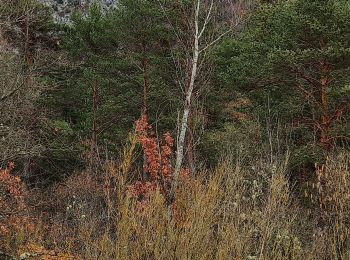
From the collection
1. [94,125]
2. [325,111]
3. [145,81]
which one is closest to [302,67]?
[325,111]

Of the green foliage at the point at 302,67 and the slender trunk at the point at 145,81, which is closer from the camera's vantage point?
the green foliage at the point at 302,67

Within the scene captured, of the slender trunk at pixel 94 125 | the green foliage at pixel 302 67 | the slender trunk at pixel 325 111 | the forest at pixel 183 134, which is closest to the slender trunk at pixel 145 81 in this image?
the forest at pixel 183 134

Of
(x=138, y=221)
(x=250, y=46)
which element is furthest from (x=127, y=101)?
(x=138, y=221)

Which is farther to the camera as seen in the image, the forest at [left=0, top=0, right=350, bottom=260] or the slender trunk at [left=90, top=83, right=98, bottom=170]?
the slender trunk at [left=90, top=83, right=98, bottom=170]

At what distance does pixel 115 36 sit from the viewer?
16.8m

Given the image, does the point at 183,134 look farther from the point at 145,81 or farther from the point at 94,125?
the point at 94,125

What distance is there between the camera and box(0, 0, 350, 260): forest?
3.83m

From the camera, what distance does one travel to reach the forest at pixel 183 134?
151 inches

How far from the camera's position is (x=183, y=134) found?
7.27 m

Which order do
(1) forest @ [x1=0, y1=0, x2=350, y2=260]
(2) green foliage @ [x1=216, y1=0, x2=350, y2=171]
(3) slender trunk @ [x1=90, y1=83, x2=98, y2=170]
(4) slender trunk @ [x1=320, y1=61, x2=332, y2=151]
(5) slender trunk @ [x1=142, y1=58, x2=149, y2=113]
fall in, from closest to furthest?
1. (1) forest @ [x1=0, y1=0, x2=350, y2=260]
2. (2) green foliage @ [x1=216, y1=0, x2=350, y2=171]
3. (4) slender trunk @ [x1=320, y1=61, x2=332, y2=151]
4. (5) slender trunk @ [x1=142, y1=58, x2=149, y2=113]
5. (3) slender trunk @ [x1=90, y1=83, x2=98, y2=170]

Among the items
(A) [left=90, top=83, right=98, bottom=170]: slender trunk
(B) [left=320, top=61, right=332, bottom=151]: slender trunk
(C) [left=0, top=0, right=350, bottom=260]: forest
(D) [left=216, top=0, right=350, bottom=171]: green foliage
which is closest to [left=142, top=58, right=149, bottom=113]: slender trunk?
(C) [left=0, top=0, right=350, bottom=260]: forest

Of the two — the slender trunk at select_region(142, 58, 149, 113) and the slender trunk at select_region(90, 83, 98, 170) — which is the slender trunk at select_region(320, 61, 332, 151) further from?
the slender trunk at select_region(90, 83, 98, 170)

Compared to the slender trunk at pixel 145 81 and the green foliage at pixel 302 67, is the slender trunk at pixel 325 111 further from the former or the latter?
the slender trunk at pixel 145 81

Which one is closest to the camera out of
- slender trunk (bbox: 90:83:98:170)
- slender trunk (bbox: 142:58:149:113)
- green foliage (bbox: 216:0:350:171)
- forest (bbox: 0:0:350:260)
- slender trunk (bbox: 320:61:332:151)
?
forest (bbox: 0:0:350:260)
